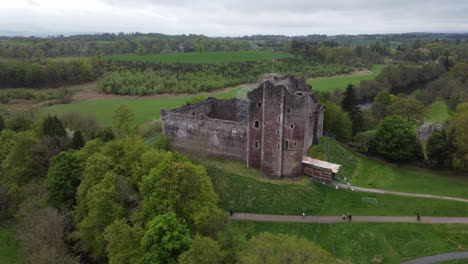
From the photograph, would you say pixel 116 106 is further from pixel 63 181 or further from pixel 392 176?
pixel 392 176

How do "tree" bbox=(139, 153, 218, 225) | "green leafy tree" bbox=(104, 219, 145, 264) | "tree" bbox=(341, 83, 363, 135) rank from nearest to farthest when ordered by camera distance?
"green leafy tree" bbox=(104, 219, 145, 264) → "tree" bbox=(139, 153, 218, 225) → "tree" bbox=(341, 83, 363, 135)

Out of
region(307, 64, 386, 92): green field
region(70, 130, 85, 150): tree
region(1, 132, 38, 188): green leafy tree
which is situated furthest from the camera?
region(307, 64, 386, 92): green field

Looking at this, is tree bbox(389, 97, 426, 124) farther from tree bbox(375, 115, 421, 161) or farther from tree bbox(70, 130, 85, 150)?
tree bbox(70, 130, 85, 150)

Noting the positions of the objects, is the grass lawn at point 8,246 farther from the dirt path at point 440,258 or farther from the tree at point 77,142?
the dirt path at point 440,258

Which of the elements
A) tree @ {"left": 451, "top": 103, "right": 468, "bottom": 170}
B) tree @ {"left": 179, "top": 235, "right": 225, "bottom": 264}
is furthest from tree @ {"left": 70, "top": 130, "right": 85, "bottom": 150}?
tree @ {"left": 451, "top": 103, "right": 468, "bottom": 170}

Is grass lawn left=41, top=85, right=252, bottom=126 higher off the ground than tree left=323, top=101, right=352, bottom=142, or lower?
lower

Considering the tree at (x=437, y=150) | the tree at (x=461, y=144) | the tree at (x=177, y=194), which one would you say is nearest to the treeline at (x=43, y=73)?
the tree at (x=177, y=194)

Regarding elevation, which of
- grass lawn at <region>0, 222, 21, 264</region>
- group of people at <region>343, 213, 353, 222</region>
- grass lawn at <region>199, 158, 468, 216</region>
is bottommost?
grass lawn at <region>0, 222, 21, 264</region>
